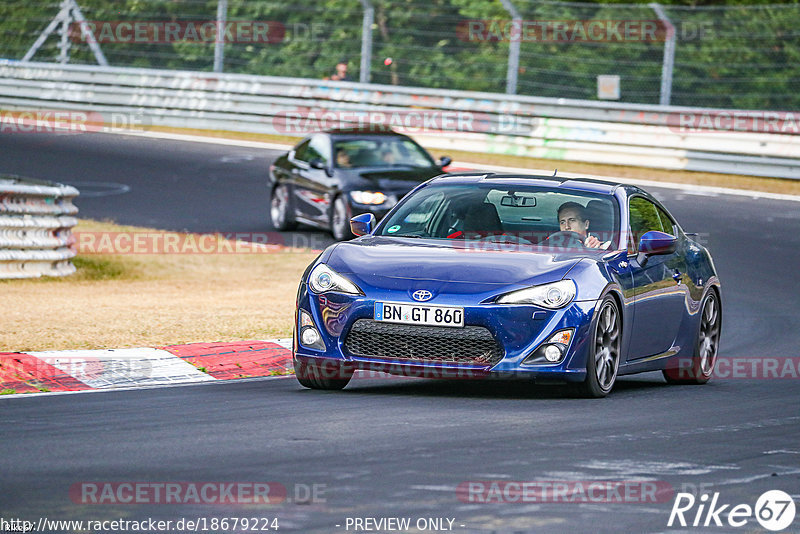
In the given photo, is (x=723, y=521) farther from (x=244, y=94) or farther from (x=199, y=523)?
(x=244, y=94)

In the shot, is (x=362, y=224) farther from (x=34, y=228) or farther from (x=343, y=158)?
(x=343, y=158)

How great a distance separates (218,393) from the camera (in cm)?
928

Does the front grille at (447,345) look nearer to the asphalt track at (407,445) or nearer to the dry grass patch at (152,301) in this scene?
the asphalt track at (407,445)

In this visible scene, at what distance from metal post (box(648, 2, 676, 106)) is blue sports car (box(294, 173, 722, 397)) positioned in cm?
1598

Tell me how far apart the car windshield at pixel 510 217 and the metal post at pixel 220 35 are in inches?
833

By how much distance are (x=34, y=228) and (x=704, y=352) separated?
25.9 feet

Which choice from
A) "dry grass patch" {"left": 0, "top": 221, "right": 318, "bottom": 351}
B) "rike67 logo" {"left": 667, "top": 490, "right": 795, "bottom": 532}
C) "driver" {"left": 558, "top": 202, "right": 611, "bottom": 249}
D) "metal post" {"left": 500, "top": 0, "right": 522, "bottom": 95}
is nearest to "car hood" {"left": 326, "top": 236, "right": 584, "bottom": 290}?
"driver" {"left": 558, "top": 202, "right": 611, "bottom": 249}

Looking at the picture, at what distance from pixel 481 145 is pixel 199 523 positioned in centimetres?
2347

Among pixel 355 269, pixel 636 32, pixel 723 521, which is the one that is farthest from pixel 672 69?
pixel 723 521

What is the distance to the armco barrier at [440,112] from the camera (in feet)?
85.5

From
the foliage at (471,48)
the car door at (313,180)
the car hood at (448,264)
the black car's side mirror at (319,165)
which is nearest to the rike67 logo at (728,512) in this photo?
the car hood at (448,264)

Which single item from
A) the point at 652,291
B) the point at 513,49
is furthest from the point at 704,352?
the point at 513,49

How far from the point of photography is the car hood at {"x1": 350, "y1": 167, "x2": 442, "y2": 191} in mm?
19844

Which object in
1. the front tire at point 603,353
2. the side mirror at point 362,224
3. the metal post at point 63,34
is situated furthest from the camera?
the metal post at point 63,34
